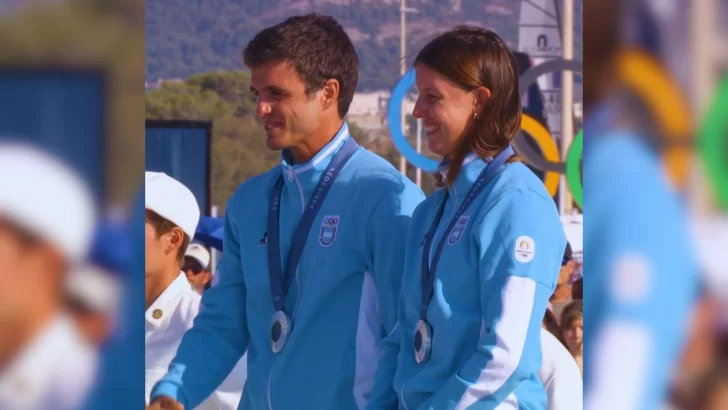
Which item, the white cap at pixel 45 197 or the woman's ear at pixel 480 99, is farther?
the woman's ear at pixel 480 99

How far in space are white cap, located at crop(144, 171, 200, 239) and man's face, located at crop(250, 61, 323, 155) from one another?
4.79 ft

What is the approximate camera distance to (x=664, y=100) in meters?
2.01

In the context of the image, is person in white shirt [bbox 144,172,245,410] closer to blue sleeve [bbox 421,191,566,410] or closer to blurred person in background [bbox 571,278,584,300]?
blurred person in background [bbox 571,278,584,300]

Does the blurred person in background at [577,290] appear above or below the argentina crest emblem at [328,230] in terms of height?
below

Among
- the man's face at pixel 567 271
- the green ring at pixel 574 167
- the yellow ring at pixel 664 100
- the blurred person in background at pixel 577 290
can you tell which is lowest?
the blurred person in background at pixel 577 290

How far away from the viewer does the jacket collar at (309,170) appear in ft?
12.1

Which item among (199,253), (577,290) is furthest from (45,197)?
(577,290)

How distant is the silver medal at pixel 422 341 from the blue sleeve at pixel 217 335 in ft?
2.77

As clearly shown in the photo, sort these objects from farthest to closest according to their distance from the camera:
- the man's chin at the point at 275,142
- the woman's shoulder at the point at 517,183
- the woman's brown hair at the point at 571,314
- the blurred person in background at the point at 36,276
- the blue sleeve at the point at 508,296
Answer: the woman's brown hair at the point at 571,314 → the man's chin at the point at 275,142 → the woman's shoulder at the point at 517,183 → the blue sleeve at the point at 508,296 → the blurred person in background at the point at 36,276

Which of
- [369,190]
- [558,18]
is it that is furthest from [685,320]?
[558,18]

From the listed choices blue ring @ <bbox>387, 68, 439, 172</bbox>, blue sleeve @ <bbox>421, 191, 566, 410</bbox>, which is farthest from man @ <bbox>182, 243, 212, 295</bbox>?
blue sleeve @ <bbox>421, 191, 566, 410</bbox>

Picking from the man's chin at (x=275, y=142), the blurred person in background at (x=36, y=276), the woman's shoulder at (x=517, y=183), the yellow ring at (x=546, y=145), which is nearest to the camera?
the blurred person in background at (x=36, y=276)

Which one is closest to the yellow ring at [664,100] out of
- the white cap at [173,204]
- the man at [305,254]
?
the man at [305,254]

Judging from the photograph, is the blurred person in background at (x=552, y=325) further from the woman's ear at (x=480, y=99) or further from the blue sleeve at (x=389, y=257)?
the woman's ear at (x=480, y=99)
